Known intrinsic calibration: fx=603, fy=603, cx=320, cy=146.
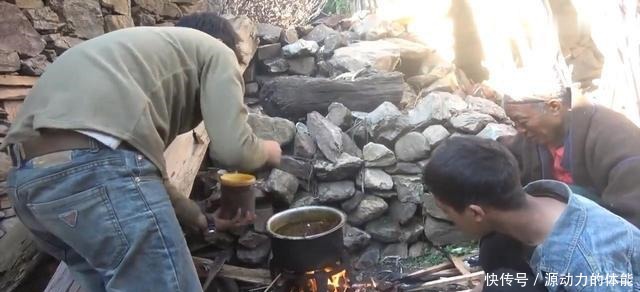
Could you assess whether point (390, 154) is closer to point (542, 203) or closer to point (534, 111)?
point (534, 111)

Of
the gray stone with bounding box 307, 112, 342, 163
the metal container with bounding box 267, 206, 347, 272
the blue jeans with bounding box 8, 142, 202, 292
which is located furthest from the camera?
the gray stone with bounding box 307, 112, 342, 163

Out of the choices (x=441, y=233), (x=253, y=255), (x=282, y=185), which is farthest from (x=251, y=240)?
(x=441, y=233)

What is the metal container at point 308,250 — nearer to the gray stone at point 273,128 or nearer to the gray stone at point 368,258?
the gray stone at point 368,258

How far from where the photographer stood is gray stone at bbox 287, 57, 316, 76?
586 cm

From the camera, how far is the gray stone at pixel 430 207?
4559 mm

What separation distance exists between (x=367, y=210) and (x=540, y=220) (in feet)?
7.90

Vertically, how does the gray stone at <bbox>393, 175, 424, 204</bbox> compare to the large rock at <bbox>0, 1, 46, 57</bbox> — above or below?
below

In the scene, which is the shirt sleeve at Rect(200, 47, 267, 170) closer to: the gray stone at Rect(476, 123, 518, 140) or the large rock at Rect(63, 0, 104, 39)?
the large rock at Rect(63, 0, 104, 39)

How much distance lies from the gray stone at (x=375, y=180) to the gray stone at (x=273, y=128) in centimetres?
65

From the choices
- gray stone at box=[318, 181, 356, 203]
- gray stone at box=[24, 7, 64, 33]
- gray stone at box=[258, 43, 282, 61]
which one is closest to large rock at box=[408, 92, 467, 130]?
gray stone at box=[318, 181, 356, 203]

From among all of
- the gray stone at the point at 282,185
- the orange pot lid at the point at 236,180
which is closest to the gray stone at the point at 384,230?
the gray stone at the point at 282,185

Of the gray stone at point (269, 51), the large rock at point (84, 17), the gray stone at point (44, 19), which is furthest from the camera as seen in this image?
the gray stone at point (269, 51)

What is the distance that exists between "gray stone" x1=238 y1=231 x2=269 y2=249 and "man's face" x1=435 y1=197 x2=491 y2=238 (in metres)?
2.11

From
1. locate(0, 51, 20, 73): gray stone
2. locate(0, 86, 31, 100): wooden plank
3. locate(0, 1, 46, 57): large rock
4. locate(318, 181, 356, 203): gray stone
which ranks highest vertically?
locate(0, 1, 46, 57): large rock
